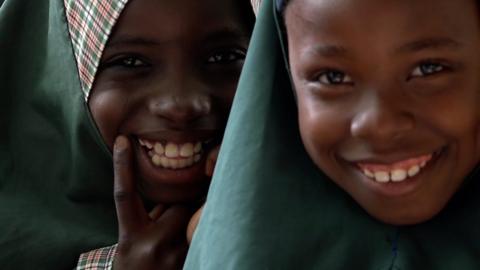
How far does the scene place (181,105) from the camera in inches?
53.0

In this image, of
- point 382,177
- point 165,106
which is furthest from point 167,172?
point 382,177

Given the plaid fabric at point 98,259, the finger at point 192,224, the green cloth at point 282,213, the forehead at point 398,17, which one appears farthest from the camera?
the plaid fabric at point 98,259

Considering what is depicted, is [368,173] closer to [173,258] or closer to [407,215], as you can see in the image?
[407,215]

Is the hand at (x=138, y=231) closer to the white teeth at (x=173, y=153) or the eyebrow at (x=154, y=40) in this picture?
the white teeth at (x=173, y=153)

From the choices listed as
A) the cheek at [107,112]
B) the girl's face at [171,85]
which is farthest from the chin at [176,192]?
the cheek at [107,112]

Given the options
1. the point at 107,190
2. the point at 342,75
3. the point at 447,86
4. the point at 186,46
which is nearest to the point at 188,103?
the point at 186,46

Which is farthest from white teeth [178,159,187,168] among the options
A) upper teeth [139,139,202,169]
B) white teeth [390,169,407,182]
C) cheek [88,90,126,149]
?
white teeth [390,169,407,182]

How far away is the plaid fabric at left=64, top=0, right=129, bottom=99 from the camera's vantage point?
1398 mm

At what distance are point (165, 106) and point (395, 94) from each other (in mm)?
480

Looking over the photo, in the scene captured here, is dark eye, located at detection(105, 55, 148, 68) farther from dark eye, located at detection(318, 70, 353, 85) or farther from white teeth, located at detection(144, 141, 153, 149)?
dark eye, located at detection(318, 70, 353, 85)

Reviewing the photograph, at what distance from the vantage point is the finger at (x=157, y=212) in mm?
1437

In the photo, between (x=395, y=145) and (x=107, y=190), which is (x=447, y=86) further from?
(x=107, y=190)

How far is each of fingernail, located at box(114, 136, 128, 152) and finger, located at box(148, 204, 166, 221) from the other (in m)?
0.12

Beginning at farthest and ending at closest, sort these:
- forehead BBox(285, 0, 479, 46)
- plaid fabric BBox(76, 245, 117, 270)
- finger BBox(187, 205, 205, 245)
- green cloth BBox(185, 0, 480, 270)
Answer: plaid fabric BBox(76, 245, 117, 270) < finger BBox(187, 205, 205, 245) < green cloth BBox(185, 0, 480, 270) < forehead BBox(285, 0, 479, 46)
